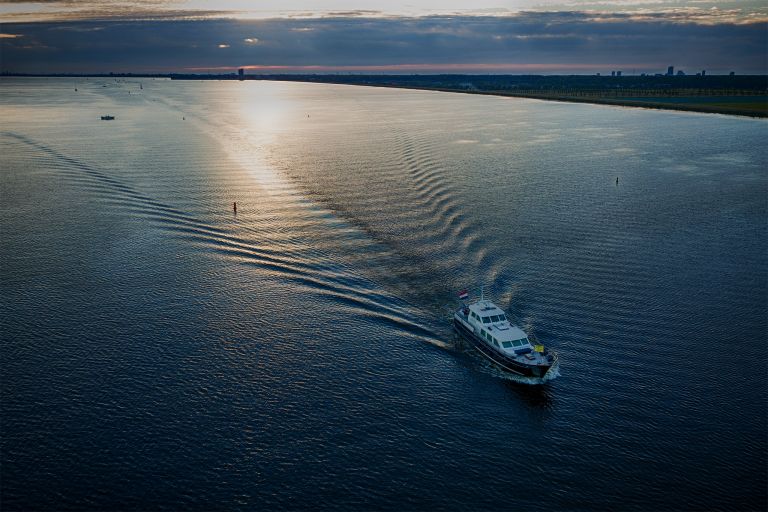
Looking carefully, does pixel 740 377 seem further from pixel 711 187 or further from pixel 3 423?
pixel 711 187

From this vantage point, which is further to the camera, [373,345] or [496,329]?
[373,345]

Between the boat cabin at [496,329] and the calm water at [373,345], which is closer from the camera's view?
the calm water at [373,345]

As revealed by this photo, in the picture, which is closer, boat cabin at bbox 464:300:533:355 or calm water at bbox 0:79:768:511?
calm water at bbox 0:79:768:511

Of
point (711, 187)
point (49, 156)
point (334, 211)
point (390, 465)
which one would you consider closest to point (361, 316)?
point (390, 465)
